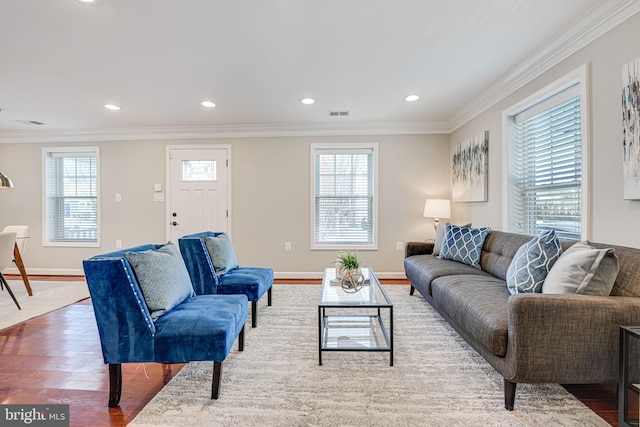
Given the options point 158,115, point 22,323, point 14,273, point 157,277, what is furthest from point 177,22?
point 14,273

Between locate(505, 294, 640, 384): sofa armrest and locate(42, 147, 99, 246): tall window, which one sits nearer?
locate(505, 294, 640, 384): sofa armrest

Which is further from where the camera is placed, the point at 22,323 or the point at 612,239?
the point at 22,323

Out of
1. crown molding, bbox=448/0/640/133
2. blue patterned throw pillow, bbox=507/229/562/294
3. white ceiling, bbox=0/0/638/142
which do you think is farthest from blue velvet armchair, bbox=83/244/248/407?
crown molding, bbox=448/0/640/133

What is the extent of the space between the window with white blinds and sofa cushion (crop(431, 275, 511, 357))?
0.79 metres

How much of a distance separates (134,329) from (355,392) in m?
1.28

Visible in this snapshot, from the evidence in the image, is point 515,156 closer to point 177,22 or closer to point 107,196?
point 177,22

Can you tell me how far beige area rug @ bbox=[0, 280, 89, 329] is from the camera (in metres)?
3.09

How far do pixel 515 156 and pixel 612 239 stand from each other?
1.38 metres

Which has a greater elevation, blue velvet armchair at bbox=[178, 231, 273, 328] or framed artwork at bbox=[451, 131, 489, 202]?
framed artwork at bbox=[451, 131, 489, 202]

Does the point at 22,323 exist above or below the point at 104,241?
below

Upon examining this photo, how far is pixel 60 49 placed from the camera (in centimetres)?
243

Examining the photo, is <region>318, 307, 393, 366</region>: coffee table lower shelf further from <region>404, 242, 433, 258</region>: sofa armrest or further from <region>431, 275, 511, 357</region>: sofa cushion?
<region>404, 242, 433, 258</region>: sofa armrest

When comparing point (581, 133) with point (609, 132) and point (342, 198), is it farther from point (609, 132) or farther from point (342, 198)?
point (342, 198)

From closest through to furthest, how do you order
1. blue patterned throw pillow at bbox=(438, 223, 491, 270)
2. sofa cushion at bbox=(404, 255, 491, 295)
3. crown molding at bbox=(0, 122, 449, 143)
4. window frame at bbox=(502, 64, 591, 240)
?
window frame at bbox=(502, 64, 591, 240), sofa cushion at bbox=(404, 255, 491, 295), blue patterned throw pillow at bbox=(438, 223, 491, 270), crown molding at bbox=(0, 122, 449, 143)
